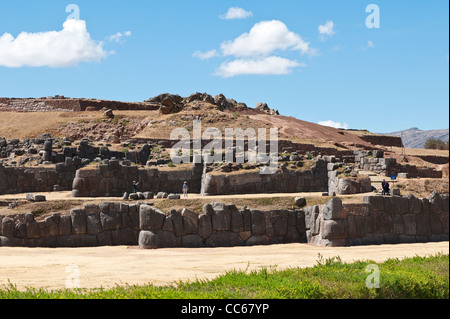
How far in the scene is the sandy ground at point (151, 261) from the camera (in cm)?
1372

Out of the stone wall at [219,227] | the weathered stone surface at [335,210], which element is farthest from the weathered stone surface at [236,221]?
the weathered stone surface at [335,210]

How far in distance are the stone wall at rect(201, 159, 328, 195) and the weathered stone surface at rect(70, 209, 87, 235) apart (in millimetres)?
9080

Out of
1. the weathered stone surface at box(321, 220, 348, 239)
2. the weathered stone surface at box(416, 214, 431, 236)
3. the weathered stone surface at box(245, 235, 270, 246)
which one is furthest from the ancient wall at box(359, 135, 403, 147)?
the weathered stone surface at box(321, 220, 348, 239)

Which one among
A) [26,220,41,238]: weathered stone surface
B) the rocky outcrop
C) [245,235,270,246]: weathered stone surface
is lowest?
[245,235,270,246]: weathered stone surface

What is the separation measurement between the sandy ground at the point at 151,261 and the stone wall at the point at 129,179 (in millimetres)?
10635

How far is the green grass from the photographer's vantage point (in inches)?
399

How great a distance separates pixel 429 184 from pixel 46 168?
20.2 m

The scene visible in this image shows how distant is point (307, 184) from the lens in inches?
1234

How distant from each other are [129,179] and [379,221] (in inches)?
583

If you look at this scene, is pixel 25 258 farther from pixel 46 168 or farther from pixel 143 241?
pixel 46 168

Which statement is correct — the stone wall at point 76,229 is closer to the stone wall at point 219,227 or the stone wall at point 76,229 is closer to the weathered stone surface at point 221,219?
the stone wall at point 219,227

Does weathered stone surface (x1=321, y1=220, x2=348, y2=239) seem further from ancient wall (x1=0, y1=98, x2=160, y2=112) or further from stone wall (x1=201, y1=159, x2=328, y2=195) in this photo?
ancient wall (x1=0, y1=98, x2=160, y2=112)

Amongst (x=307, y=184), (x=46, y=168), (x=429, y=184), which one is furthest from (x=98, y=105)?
(x=429, y=184)

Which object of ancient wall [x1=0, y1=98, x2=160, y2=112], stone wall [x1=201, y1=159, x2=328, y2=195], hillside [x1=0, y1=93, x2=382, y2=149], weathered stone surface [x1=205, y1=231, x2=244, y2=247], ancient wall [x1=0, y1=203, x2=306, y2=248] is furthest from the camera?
ancient wall [x1=0, y1=98, x2=160, y2=112]
